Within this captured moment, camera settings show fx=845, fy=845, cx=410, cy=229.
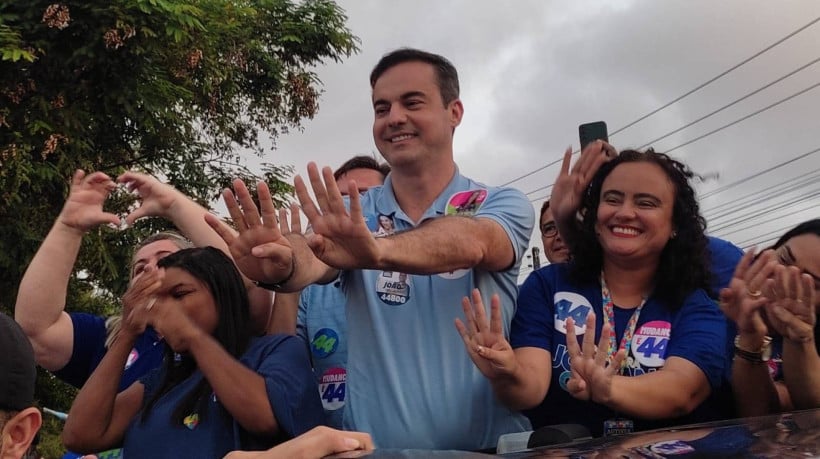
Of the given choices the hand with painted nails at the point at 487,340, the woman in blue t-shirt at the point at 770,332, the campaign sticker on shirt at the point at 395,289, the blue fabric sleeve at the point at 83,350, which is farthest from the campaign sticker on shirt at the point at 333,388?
the woman in blue t-shirt at the point at 770,332

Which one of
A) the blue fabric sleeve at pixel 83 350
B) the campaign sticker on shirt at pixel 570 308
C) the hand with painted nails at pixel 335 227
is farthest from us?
the blue fabric sleeve at pixel 83 350

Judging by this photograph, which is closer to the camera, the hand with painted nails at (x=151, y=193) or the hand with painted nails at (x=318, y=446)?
the hand with painted nails at (x=318, y=446)

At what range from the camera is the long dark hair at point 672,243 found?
93.7 inches

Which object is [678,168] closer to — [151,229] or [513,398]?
[513,398]

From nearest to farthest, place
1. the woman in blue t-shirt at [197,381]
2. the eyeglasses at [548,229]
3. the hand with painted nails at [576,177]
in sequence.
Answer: the woman in blue t-shirt at [197,381], the hand with painted nails at [576,177], the eyeglasses at [548,229]

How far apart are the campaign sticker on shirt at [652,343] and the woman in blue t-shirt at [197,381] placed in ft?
2.87

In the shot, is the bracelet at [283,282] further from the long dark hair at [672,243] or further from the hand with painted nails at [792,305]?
the hand with painted nails at [792,305]

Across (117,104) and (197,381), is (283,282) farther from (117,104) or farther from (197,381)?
(117,104)

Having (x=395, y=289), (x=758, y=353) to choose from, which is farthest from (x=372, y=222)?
(x=758, y=353)

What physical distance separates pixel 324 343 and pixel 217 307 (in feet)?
1.28

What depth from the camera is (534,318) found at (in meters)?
2.39

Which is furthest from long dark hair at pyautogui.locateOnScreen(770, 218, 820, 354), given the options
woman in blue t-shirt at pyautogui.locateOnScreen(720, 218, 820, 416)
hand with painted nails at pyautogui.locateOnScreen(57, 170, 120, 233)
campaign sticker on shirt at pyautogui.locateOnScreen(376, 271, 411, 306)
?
hand with painted nails at pyautogui.locateOnScreen(57, 170, 120, 233)

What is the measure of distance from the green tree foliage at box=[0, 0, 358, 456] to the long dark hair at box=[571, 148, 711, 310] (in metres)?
7.15

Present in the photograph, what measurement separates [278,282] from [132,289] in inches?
19.2
